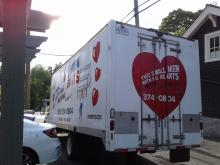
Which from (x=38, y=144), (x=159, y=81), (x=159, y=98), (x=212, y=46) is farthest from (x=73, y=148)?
(x=212, y=46)

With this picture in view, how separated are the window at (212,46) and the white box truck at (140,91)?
859 cm

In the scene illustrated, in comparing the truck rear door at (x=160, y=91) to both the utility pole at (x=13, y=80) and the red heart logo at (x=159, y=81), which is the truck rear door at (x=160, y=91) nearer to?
the red heart logo at (x=159, y=81)

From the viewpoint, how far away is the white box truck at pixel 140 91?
805cm

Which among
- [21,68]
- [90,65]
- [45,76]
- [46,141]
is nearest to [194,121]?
[90,65]

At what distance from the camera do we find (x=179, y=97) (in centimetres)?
905

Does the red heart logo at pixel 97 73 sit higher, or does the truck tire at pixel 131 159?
the red heart logo at pixel 97 73

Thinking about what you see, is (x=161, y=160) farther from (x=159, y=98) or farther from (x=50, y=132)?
(x=50, y=132)

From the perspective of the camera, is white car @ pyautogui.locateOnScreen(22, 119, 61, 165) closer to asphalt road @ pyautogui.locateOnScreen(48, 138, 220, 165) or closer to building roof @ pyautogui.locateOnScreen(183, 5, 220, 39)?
asphalt road @ pyautogui.locateOnScreen(48, 138, 220, 165)

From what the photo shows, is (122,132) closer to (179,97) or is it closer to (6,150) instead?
(179,97)

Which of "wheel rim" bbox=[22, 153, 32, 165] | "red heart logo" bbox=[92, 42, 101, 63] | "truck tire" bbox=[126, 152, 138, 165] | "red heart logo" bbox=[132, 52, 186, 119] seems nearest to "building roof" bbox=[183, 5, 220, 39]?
"red heart logo" bbox=[132, 52, 186, 119]

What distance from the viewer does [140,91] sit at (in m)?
8.38

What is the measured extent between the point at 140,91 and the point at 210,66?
1019 cm

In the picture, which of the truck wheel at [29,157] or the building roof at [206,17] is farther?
the building roof at [206,17]

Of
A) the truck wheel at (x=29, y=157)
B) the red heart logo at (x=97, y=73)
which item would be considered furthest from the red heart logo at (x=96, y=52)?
the truck wheel at (x=29, y=157)
